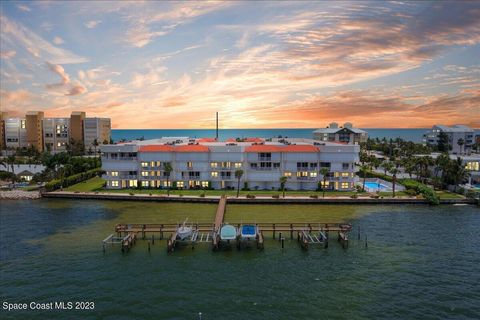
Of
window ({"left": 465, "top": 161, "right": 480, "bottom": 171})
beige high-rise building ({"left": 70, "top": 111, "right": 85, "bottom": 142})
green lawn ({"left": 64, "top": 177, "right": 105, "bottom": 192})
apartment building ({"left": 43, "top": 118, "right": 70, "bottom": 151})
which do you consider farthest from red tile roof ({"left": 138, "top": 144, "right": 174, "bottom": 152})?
apartment building ({"left": 43, "top": 118, "right": 70, "bottom": 151})

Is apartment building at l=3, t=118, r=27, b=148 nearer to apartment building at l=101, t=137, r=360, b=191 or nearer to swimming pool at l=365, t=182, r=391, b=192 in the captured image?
Answer: apartment building at l=101, t=137, r=360, b=191

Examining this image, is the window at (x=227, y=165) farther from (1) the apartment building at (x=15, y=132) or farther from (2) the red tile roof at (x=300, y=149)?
(1) the apartment building at (x=15, y=132)

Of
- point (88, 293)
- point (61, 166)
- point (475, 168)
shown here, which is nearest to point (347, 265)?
point (88, 293)

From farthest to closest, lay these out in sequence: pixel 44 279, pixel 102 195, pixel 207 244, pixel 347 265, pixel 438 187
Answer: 1. pixel 438 187
2. pixel 102 195
3. pixel 207 244
4. pixel 347 265
5. pixel 44 279

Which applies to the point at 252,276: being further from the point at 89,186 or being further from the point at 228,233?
the point at 89,186

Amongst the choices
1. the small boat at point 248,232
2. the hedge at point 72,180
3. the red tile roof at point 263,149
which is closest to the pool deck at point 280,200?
the hedge at point 72,180

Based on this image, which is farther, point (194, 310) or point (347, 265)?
point (347, 265)

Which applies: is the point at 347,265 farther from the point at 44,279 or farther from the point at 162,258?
the point at 44,279
